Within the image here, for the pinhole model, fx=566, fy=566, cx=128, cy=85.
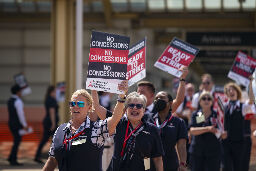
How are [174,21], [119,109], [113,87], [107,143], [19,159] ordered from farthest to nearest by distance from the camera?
[174,21]
[19,159]
[107,143]
[113,87]
[119,109]

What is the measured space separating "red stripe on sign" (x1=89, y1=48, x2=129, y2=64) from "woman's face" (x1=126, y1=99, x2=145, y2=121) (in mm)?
433

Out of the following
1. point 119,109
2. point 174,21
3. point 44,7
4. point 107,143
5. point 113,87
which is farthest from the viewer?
point 44,7

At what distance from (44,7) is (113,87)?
17.0 m

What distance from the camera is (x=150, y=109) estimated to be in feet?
23.0

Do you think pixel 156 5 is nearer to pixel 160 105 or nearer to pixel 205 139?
pixel 205 139

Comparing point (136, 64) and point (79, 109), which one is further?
point (136, 64)

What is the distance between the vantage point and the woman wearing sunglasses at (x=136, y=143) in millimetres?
5523

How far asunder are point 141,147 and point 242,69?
18.8ft

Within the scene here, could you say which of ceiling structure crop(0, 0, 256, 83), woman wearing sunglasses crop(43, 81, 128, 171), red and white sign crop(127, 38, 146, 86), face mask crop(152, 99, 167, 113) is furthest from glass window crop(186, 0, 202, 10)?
woman wearing sunglasses crop(43, 81, 128, 171)

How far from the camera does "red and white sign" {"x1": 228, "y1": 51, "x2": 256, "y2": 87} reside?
10727 millimetres

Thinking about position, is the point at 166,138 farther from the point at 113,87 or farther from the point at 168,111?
the point at 113,87

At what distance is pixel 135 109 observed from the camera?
5.59 meters

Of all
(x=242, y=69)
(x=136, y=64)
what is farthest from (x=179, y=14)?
(x=136, y=64)

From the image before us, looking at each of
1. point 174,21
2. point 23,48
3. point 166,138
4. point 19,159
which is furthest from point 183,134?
point 23,48
